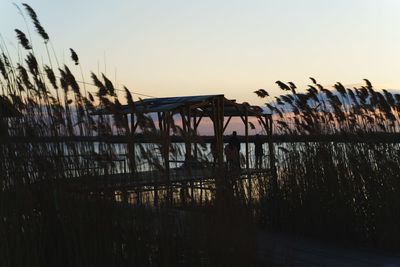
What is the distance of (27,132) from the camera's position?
11.4ft

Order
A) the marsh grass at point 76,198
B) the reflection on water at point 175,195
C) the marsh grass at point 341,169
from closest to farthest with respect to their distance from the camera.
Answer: the marsh grass at point 76,198 → the reflection on water at point 175,195 → the marsh grass at point 341,169

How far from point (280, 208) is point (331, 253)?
1079mm

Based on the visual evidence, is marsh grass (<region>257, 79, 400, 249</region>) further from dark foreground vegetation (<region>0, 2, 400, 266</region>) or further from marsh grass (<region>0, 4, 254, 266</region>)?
marsh grass (<region>0, 4, 254, 266</region>)

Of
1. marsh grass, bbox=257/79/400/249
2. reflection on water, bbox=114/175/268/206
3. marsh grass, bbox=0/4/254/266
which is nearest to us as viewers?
marsh grass, bbox=0/4/254/266

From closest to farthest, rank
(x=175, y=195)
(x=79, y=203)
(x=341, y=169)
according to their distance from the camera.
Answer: (x=79, y=203) < (x=175, y=195) < (x=341, y=169)

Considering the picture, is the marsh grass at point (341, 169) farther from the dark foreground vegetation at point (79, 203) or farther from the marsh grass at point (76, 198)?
the marsh grass at point (76, 198)

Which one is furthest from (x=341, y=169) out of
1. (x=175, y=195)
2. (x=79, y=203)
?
(x=79, y=203)

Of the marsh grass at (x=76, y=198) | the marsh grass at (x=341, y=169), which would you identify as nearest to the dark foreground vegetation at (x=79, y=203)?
the marsh grass at (x=76, y=198)

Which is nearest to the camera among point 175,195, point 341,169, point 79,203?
point 79,203

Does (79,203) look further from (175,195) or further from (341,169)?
(341,169)

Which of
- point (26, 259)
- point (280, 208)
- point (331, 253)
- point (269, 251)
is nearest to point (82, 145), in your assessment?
point (26, 259)

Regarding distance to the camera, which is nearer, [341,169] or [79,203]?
[79,203]

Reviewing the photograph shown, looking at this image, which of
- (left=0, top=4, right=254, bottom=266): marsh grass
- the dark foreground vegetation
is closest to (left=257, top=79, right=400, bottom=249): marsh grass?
the dark foreground vegetation

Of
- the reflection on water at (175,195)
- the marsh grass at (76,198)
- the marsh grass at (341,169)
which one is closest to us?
the marsh grass at (76,198)
